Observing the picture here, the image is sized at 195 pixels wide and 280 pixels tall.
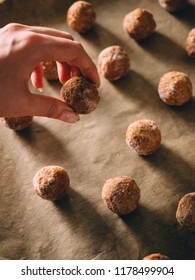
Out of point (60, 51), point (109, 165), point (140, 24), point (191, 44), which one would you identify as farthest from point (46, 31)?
point (191, 44)

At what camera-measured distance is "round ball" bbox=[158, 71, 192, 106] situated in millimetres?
2213

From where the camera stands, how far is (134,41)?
2527mm

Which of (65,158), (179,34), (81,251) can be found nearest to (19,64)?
(65,158)

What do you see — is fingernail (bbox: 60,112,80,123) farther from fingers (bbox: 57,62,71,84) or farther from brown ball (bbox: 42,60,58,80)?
brown ball (bbox: 42,60,58,80)

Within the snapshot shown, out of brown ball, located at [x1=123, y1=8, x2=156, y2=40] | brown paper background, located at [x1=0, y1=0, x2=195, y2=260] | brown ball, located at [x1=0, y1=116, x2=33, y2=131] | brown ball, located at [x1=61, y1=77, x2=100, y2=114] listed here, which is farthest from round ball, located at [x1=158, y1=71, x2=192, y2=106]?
brown ball, located at [x1=0, y1=116, x2=33, y2=131]

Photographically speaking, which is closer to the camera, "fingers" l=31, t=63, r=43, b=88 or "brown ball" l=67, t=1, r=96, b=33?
"fingers" l=31, t=63, r=43, b=88

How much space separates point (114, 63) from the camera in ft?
7.66

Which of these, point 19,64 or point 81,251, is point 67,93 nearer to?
point 19,64

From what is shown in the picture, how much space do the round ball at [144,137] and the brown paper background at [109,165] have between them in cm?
5

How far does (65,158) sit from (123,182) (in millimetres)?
360

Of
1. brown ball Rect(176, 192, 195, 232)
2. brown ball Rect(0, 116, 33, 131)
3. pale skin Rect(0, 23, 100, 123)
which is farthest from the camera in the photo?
brown ball Rect(0, 116, 33, 131)

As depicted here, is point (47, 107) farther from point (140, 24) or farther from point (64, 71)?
point (140, 24)

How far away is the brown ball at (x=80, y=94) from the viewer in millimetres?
1874

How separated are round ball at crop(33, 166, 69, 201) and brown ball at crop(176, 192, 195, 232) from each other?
1.75 ft
